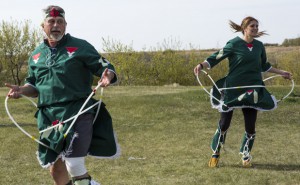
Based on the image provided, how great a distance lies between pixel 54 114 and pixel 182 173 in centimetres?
277

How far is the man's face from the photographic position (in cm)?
470

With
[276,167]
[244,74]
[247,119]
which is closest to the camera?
[244,74]

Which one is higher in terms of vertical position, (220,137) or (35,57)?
(35,57)

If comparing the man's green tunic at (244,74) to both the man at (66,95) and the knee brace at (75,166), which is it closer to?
the man at (66,95)

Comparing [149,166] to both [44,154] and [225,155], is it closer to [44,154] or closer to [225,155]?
[225,155]

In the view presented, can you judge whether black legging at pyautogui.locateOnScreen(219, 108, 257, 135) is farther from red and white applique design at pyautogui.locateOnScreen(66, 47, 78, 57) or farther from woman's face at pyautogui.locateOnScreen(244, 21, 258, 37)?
red and white applique design at pyautogui.locateOnScreen(66, 47, 78, 57)

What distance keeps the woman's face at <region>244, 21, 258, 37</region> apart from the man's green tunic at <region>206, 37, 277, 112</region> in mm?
138

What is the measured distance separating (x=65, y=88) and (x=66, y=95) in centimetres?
7

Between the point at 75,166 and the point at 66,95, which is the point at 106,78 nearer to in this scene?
the point at 66,95

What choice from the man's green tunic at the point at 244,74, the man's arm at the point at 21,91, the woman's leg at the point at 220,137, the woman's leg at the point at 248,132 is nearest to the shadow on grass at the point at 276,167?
the woman's leg at the point at 248,132

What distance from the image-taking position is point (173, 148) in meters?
8.88

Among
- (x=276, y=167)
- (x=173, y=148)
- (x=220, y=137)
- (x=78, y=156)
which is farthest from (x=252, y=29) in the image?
(x=78, y=156)

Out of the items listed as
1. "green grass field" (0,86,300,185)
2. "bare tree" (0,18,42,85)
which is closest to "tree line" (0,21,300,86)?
"bare tree" (0,18,42,85)

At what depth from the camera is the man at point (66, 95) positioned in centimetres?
458
